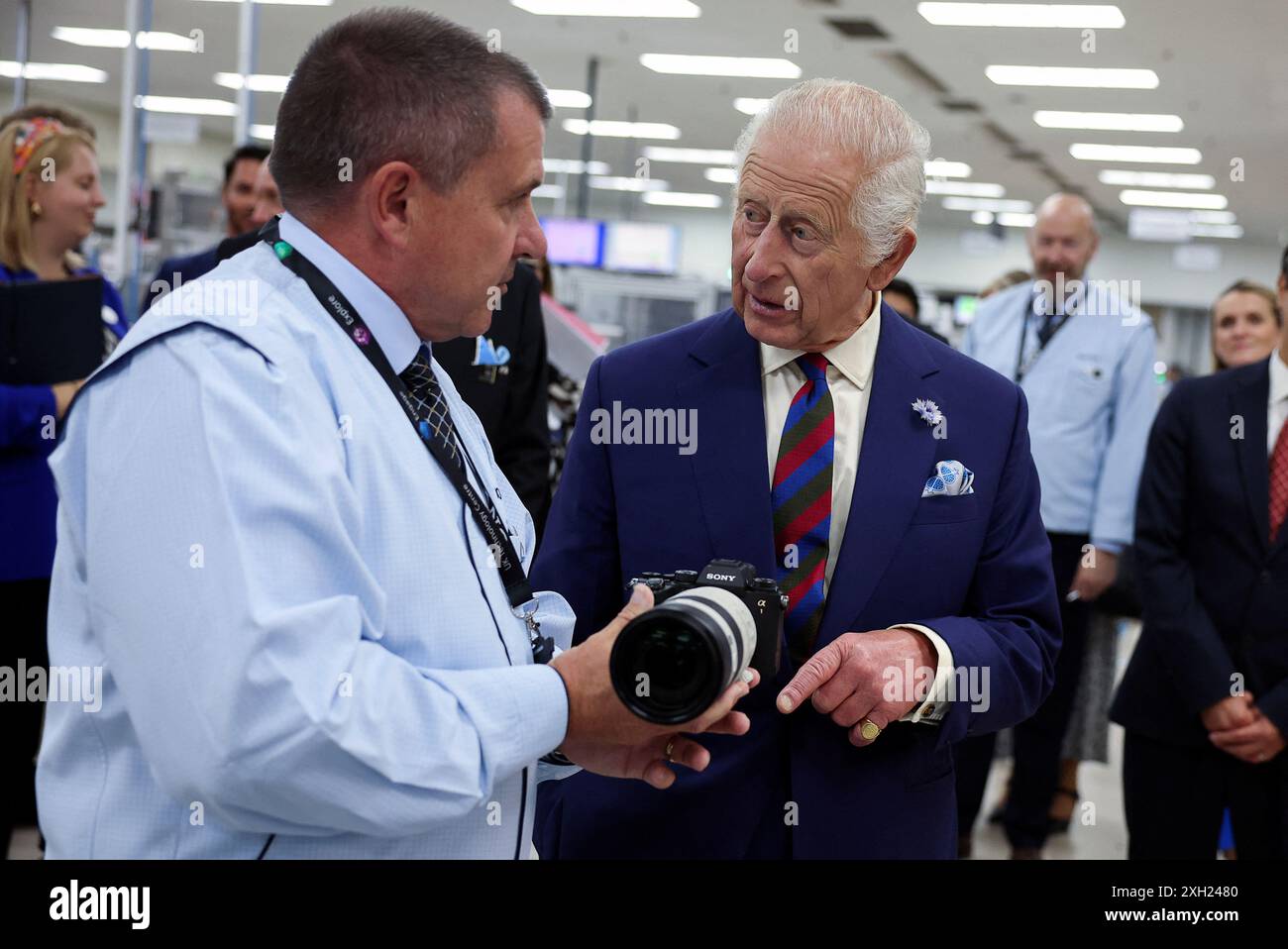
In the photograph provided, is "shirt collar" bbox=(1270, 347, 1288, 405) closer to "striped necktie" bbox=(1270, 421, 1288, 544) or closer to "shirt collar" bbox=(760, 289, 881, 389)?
"striped necktie" bbox=(1270, 421, 1288, 544)

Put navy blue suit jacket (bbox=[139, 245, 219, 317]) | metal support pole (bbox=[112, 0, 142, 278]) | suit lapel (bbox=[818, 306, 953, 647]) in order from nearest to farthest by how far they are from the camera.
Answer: suit lapel (bbox=[818, 306, 953, 647]) < navy blue suit jacket (bbox=[139, 245, 219, 317]) < metal support pole (bbox=[112, 0, 142, 278])

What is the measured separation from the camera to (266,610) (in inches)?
35.4

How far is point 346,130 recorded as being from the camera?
42.7 inches

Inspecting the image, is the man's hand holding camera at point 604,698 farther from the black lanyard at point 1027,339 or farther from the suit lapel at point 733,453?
the black lanyard at point 1027,339

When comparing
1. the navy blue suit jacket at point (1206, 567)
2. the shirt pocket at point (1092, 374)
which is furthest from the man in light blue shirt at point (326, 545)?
the shirt pocket at point (1092, 374)

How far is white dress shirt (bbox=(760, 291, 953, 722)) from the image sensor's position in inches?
59.8

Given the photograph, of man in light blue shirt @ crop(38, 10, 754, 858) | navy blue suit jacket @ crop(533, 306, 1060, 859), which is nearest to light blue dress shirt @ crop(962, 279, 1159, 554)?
navy blue suit jacket @ crop(533, 306, 1060, 859)

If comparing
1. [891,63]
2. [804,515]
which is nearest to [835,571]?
[804,515]

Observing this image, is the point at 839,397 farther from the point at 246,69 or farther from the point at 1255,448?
the point at 246,69

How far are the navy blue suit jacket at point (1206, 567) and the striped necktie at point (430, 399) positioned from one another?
1835 millimetres

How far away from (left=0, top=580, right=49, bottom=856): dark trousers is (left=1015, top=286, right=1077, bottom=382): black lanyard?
9.20ft

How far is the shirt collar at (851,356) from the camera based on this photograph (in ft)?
5.14
